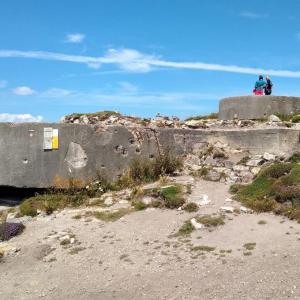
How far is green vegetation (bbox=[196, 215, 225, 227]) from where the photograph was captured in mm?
9914

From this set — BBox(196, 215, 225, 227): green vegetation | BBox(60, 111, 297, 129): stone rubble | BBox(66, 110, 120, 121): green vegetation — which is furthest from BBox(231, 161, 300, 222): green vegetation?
BBox(66, 110, 120, 121): green vegetation

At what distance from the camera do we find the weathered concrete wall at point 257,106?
16844 mm

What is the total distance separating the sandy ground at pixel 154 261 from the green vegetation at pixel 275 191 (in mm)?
279

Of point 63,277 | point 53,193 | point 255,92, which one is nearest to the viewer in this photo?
point 63,277

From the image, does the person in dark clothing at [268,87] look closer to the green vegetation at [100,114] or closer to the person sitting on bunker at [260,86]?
the person sitting on bunker at [260,86]

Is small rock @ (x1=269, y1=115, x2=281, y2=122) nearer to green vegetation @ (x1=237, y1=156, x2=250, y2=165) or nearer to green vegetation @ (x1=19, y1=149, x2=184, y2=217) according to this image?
green vegetation @ (x1=237, y1=156, x2=250, y2=165)

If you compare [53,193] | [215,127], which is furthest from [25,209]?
[215,127]

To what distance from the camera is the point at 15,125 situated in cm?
1301

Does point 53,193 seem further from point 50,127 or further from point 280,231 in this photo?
point 280,231

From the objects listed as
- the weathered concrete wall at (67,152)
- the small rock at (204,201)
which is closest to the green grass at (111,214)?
the small rock at (204,201)

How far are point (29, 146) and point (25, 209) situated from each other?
1.74m

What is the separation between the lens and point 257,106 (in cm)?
1686

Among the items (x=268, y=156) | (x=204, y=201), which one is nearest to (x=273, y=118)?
(x=268, y=156)

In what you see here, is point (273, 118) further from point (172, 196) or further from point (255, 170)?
point (172, 196)
